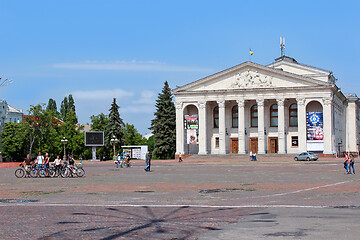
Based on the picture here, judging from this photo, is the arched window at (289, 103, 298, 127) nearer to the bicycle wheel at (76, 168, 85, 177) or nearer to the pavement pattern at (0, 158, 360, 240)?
the bicycle wheel at (76, 168, 85, 177)

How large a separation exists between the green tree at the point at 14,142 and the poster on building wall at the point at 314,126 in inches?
1957

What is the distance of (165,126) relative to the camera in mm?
88625

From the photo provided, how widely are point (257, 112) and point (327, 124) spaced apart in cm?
1184

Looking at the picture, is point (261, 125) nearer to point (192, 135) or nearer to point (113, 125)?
point (192, 135)

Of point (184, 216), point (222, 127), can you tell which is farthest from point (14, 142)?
point (184, 216)

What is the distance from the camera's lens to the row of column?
254 ft

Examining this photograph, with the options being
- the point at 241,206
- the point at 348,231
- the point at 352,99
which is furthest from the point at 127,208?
the point at 352,99

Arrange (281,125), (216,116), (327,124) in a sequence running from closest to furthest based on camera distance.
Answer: (327,124), (281,125), (216,116)

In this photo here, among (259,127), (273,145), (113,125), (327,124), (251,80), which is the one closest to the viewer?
(327,124)

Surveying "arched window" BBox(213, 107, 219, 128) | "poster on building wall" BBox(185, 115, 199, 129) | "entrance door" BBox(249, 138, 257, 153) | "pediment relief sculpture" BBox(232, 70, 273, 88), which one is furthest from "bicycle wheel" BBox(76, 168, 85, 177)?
"arched window" BBox(213, 107, 219, 128)

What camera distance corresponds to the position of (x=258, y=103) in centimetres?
8112

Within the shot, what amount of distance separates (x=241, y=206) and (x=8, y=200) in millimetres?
7468

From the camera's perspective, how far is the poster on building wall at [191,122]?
83188 millimetres

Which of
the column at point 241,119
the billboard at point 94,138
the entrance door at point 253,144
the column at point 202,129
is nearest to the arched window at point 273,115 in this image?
the entrance door at point 253,144
